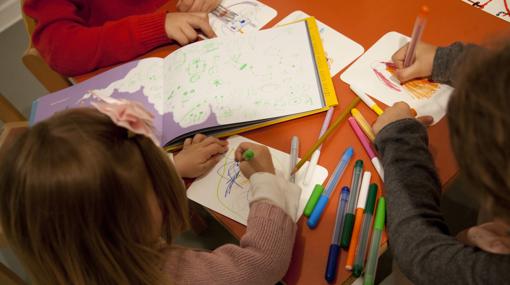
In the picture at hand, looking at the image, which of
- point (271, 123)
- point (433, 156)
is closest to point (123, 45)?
point (271, 123)

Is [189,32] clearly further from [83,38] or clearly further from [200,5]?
[83,38]

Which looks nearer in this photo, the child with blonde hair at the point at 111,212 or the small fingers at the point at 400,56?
the child with blonde hair at the point at 111,212

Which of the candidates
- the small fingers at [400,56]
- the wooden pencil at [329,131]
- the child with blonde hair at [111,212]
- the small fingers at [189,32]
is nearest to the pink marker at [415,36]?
the small fingers at [400,56]

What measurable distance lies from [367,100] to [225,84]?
0.26 m

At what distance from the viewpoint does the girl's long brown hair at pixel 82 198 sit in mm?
448

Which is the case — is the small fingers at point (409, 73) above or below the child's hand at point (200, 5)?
below

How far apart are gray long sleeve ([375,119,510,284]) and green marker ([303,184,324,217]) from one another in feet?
0.32

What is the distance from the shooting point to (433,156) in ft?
2.10

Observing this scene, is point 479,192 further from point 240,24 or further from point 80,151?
point 240,24

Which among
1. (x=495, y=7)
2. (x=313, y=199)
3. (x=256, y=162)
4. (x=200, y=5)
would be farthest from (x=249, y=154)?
(x=495, y=7)

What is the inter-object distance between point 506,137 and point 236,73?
49 centimetres

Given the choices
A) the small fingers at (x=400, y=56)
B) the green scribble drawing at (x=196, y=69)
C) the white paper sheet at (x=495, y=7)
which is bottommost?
the green scribble drawing at (x=196, y=69)

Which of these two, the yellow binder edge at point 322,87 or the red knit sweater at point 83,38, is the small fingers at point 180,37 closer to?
the red knit sweater at point 83,38

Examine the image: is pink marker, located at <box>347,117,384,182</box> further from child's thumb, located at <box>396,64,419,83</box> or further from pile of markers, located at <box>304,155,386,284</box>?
child's thumb, located at <box>396,64,419,83</box>
